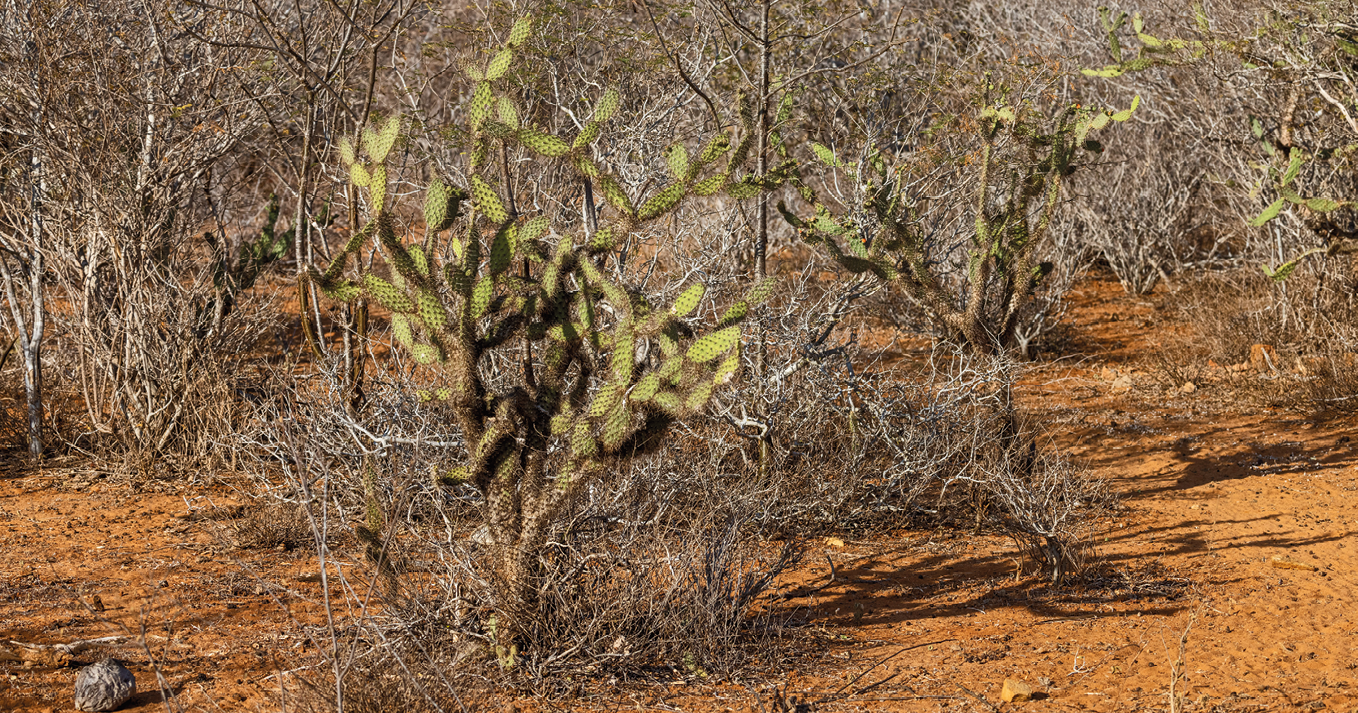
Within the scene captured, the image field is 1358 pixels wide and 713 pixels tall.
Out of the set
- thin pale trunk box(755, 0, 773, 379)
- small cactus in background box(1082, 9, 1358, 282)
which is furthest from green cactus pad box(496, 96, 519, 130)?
small cactus in background box(1082, 9, 1358, 282)

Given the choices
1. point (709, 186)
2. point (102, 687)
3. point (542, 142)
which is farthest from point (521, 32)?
point (102, 687)

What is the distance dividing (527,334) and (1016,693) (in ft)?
5.83

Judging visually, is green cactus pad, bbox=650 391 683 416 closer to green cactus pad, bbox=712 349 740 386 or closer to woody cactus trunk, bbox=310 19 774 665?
woody cactus trunk, bbox=310 19 774 665

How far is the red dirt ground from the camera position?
347 cm

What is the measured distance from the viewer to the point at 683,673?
3.59 meters

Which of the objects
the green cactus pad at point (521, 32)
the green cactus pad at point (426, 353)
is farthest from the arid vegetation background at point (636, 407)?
the green cactus pad at point (521, 32)

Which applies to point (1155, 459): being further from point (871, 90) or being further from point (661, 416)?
point (661, 416)

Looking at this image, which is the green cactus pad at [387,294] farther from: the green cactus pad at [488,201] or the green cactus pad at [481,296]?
the green cactus pad at [488,201]

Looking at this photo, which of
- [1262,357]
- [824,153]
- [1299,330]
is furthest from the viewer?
[1299,330]

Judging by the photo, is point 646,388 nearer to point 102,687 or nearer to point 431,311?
point 431,311

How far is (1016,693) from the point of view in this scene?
343 cm

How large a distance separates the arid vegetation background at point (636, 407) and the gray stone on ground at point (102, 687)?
9cm

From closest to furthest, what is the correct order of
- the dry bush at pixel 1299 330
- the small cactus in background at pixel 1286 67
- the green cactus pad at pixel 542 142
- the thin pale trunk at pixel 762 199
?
the green cactus pad at pixel 542 142
the thin pale trunk at pixel 762 199
the small cactus in background at pixel 1286 67
the dry bush at pixel 1299 330

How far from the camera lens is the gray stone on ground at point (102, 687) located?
3.24 meters
